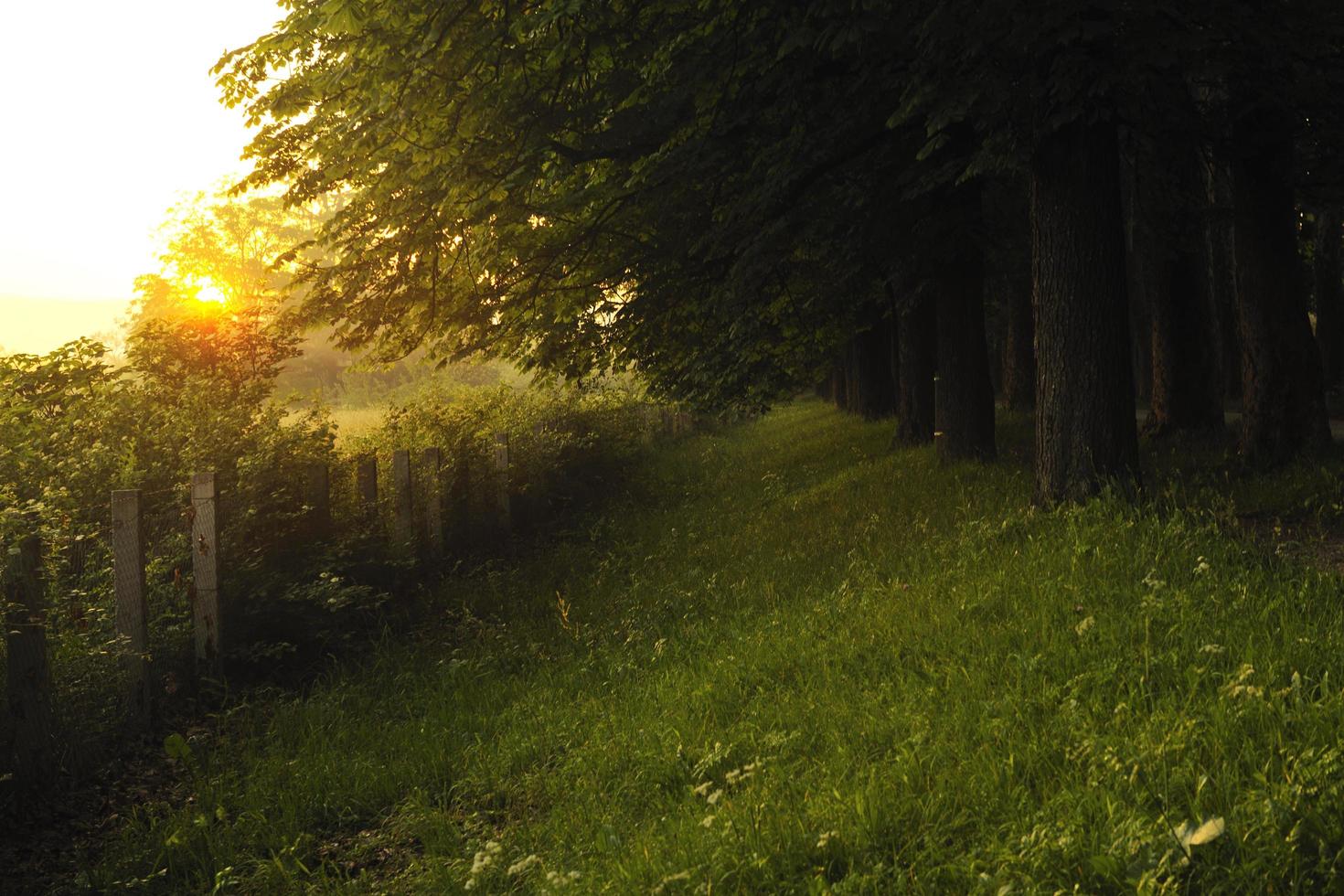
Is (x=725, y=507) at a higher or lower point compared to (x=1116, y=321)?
lower

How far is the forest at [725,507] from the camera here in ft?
14.3

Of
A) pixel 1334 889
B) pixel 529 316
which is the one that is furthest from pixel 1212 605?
pixel 529 316

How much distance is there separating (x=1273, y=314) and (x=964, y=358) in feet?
12.1

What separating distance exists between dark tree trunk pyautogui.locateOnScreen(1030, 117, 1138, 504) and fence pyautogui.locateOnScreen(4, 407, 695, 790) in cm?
672

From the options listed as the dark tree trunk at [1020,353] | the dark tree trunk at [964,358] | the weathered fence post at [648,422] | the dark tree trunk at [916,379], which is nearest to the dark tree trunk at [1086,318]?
the dark tree trunk at [964,358]

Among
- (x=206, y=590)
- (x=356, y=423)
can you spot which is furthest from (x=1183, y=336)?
(x=356, y=423)

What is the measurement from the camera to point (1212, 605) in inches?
218

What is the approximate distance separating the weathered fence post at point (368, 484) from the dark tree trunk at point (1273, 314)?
9.54 m

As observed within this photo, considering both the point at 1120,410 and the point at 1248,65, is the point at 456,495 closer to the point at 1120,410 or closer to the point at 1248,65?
the point at 1120,410

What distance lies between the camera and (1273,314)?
37.5 ft

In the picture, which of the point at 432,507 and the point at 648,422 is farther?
the point at 648,422

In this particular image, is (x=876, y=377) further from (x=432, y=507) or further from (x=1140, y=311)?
(x=432, y=507)

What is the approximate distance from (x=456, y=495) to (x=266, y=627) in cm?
508

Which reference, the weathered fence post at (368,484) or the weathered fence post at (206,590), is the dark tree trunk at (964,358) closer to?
the weathered fence post at (368,484)
